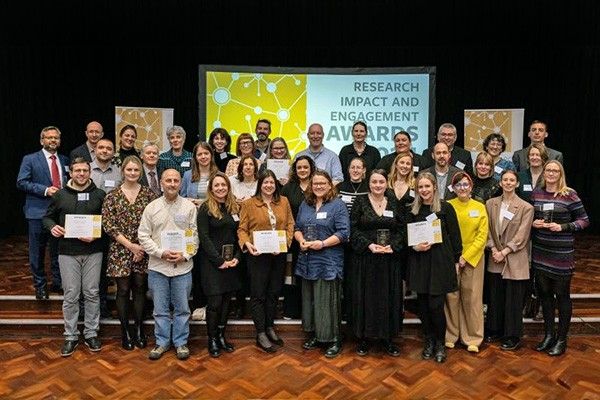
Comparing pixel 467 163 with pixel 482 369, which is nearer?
pixel 482 369

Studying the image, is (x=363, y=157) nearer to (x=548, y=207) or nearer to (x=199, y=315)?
(x=548, y=207)

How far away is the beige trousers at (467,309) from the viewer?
A: 396 centimetres

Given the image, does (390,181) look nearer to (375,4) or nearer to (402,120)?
(402,120)

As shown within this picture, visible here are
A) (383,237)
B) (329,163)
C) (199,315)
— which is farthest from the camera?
(329,163)

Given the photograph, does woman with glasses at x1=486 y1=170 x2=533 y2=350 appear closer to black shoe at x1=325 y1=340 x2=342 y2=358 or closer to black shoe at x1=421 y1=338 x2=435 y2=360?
black shoe at x1=421 y1=338 x2=435 y2=360

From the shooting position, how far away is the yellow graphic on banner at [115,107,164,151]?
792cm

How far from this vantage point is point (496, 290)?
408cm

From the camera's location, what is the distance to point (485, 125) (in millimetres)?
8125

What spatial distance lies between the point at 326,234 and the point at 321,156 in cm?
137

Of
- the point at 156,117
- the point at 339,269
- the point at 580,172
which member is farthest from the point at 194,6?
the point at 580,172

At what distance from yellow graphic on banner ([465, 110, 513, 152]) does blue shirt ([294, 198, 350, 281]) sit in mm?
5041

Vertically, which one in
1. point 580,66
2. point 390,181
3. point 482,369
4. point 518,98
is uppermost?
point 580,66

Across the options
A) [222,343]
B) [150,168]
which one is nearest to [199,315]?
[222,343]

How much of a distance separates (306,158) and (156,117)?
4.66 metres
